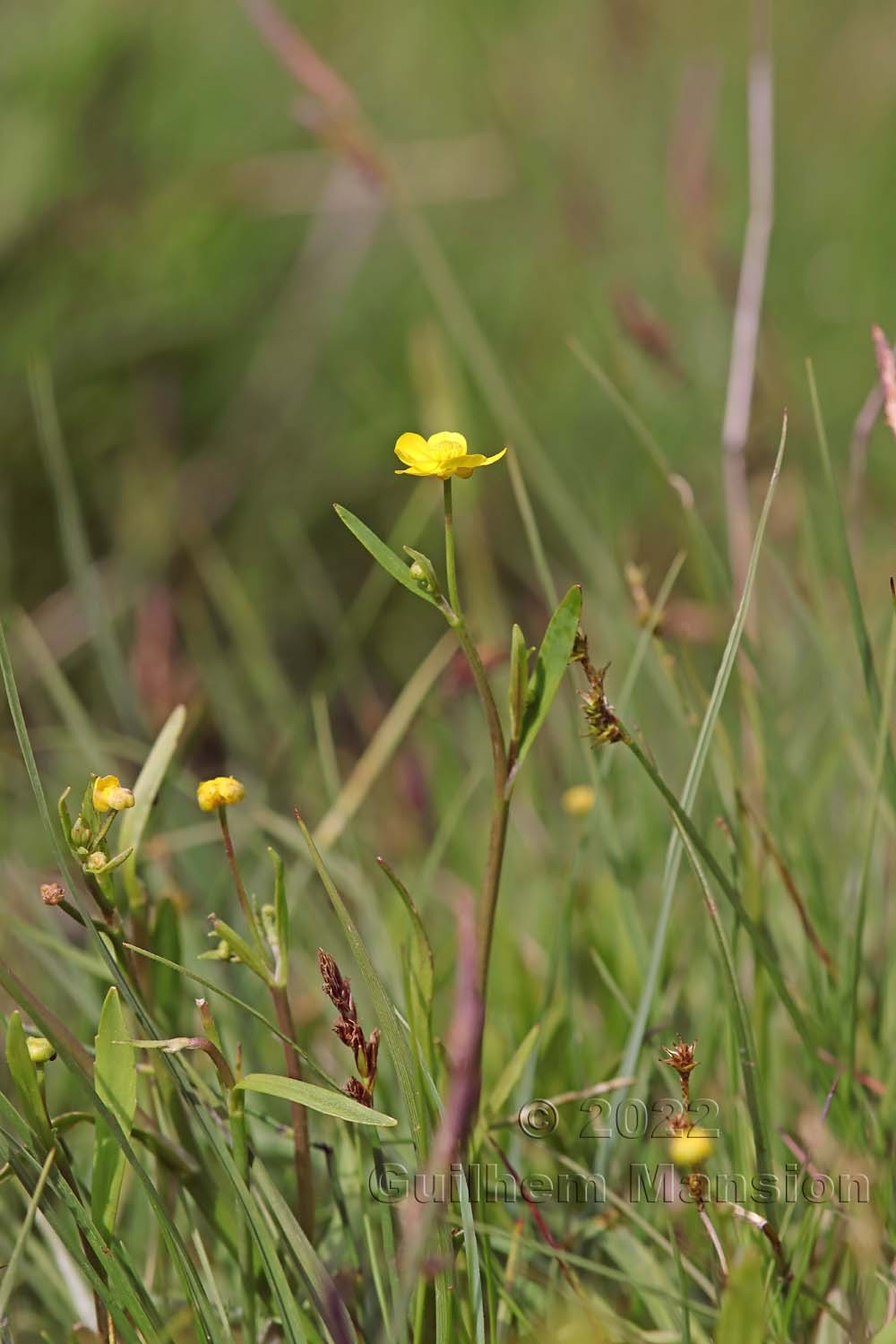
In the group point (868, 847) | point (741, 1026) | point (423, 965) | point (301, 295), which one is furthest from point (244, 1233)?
point (301, 295)

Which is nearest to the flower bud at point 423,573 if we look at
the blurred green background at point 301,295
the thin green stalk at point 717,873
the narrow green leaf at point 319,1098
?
the thin green stalk at point 717,873

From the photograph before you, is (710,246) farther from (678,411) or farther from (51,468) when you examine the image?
(51,468)

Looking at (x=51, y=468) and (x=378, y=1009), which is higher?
(x=51, y=468)

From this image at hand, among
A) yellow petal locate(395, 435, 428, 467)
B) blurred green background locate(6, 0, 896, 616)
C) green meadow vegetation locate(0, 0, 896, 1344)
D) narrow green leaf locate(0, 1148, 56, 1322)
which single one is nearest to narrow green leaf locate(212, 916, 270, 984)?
green meadow vegetation locate(0, 0, 896, 1344)

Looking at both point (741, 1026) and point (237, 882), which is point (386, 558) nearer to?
point (237, 882)

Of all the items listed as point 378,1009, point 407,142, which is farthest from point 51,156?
point 378,1009

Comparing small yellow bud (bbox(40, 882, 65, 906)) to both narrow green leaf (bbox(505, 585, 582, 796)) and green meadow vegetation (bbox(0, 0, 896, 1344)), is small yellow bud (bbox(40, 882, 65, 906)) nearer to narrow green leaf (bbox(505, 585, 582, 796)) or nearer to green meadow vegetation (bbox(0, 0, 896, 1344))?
green meadow vegetation (bbox(0, 0, 896, 1344))
